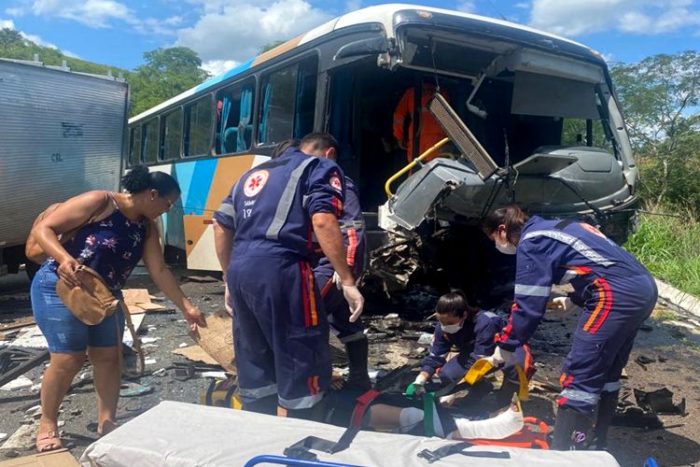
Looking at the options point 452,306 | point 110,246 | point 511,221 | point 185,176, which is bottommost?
point 452,306

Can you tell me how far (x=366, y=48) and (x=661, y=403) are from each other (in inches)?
132

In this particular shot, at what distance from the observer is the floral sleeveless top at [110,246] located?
3359 millimetres

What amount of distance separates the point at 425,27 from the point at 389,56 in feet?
1.28

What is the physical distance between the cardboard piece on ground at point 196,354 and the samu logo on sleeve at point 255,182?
7.50ft

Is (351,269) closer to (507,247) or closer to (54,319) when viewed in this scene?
(507,247)

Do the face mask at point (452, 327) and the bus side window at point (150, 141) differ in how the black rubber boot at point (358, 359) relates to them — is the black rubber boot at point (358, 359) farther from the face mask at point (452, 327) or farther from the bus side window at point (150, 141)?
the bus side window at point (150, 141)

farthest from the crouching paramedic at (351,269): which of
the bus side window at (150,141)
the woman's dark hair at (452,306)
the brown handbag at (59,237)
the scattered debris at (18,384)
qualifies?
the bus side window at (150,141)

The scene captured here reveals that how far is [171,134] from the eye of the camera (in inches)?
393

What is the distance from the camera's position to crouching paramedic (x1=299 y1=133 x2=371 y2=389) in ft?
11.5

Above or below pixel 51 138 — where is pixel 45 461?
below

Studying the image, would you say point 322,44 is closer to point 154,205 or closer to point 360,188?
point 360,188

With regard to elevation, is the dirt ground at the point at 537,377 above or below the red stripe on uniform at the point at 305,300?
below

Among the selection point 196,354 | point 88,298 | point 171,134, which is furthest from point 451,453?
point 171,134

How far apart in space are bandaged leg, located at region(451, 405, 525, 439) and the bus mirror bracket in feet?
9.60
